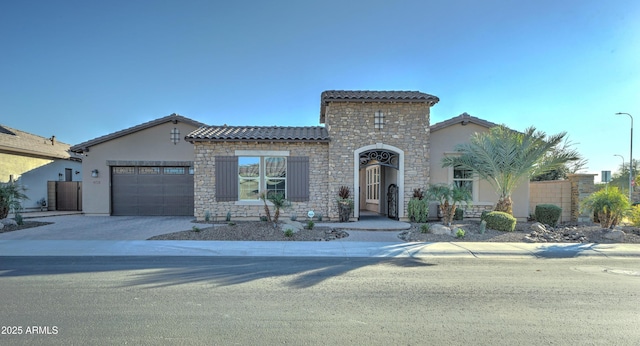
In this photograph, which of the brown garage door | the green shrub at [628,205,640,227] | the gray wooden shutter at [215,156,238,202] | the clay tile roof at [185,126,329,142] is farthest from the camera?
the brown garage door

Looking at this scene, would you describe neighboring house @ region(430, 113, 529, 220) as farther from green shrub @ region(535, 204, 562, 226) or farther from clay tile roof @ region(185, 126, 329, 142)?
clay tile roof @ region(185, 126, 329, 142)

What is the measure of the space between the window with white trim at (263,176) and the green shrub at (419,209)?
17.8ft

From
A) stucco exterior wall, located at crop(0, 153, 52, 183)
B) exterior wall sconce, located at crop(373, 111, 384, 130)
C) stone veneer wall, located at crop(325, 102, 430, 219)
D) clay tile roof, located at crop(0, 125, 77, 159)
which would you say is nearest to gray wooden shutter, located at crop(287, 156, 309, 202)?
stone veneer wall, located at crop(325, 102, 430, 219)

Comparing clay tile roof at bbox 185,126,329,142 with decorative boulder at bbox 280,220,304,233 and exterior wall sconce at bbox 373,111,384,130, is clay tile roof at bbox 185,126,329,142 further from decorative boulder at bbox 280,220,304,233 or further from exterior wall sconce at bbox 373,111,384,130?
decorative boulder at bbox 280,220,304,233

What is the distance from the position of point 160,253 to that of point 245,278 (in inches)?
135

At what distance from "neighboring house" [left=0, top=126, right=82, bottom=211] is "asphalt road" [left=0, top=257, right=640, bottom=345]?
13140 millimetres

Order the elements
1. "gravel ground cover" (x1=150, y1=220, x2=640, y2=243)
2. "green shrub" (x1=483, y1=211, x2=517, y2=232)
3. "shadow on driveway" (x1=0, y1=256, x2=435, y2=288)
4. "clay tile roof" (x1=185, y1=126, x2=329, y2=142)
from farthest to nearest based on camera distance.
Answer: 1. "clay tile roof" (x1=185, y1=126, x2=329, y2=142)
2. "green shrub" (x1=483, y1=211, x2=517, y2=232)
3. "gravel ground cover" (x1=150, y1=220, x2=640, y2=243)
4. "shadow on driveway" (x1=0, y1=256, x2=435, y2=288)

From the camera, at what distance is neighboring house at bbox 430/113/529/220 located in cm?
1435

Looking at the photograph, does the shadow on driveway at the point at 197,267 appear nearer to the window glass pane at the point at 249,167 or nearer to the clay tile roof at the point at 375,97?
the window glass pane at the point at 249,167

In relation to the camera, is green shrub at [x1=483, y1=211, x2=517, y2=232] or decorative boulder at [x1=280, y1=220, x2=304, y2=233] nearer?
decorative boulder at [x1=280, y1=220, x2=304, y2=233]

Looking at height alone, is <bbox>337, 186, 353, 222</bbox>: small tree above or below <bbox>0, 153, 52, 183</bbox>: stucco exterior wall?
below

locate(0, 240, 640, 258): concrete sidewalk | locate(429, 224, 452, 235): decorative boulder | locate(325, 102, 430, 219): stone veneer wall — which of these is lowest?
locate(0, 240, 640, 258): concrete sidewalk

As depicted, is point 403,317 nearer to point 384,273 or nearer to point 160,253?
point 384,273

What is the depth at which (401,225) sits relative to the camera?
1245cm
